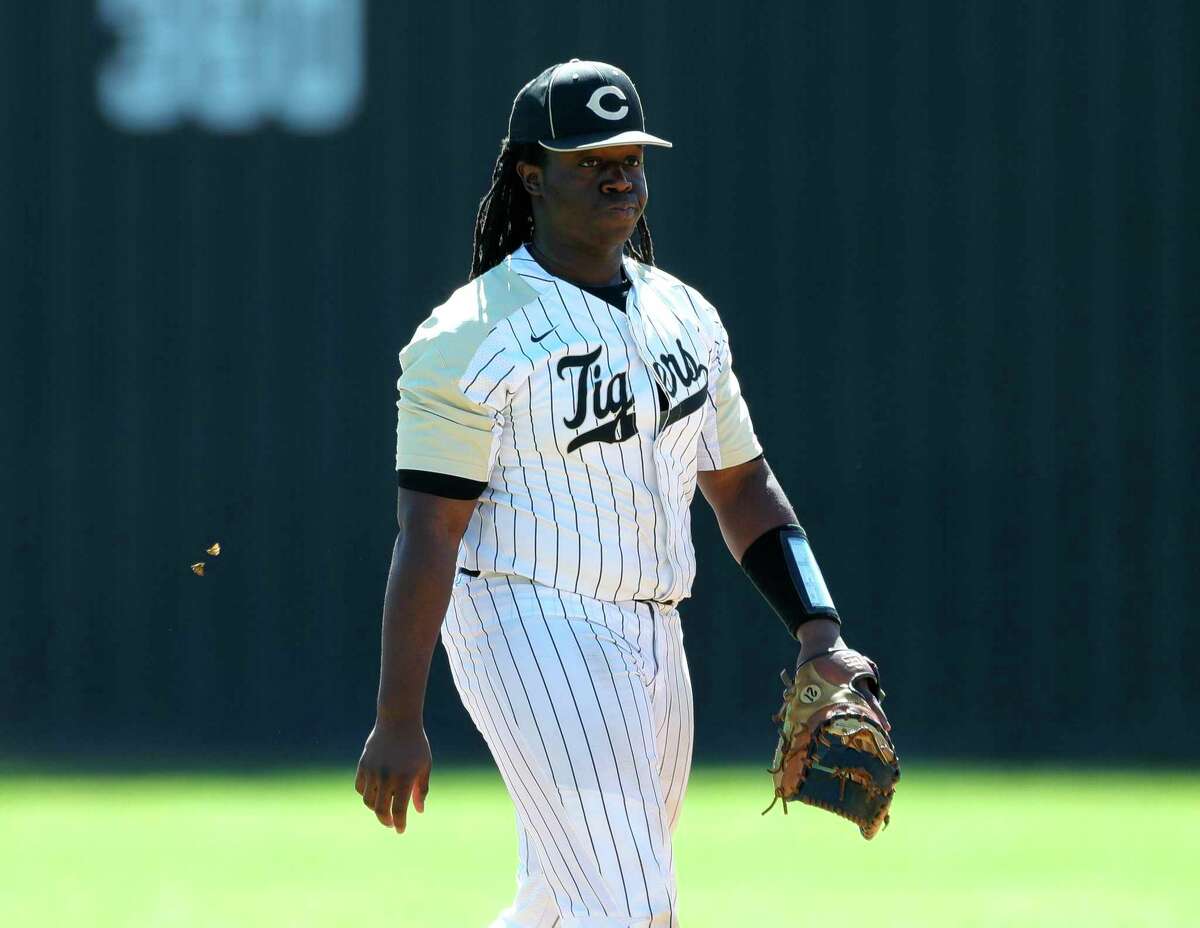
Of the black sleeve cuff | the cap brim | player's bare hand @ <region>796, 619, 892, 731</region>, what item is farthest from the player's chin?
player's bare hand @ <region>796, 619, 892, 731</region>

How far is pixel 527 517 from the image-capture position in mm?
3395

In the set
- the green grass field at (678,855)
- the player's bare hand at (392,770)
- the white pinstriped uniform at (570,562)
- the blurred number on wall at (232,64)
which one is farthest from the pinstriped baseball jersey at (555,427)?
the blurred number on wall at (232,64)

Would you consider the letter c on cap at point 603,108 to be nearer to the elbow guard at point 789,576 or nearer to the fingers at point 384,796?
the elbow guard at point 789,576

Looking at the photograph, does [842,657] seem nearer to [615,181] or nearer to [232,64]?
[615,181]

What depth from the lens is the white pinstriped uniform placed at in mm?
3266

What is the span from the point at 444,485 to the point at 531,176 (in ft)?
2.22

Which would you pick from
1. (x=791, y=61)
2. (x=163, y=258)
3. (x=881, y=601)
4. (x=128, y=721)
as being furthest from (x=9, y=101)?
(x=881, y=601)

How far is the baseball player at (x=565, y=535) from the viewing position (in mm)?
3283

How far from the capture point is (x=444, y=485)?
3.33m

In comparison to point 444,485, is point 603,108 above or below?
above

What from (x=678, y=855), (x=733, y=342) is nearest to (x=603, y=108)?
(x=678, y=855)

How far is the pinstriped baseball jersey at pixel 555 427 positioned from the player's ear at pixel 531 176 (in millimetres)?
164

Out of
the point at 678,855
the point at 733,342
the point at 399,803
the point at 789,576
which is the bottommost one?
the point at 678,855

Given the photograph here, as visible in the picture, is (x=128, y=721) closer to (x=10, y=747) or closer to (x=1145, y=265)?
(x=10, y=747)
